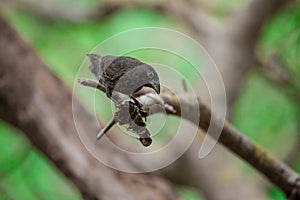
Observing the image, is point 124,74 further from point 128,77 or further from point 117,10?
point 117,10

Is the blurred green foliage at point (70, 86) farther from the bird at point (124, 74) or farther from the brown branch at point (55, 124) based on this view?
the bird at point (124, 74)

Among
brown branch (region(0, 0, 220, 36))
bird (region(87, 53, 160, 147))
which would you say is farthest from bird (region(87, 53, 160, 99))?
brown branch (region(0, 0, 220, 36))

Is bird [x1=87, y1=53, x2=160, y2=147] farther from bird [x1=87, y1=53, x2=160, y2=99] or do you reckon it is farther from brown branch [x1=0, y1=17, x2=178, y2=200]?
brown branch [x1=0, y1=17, x2=178, y2=200]

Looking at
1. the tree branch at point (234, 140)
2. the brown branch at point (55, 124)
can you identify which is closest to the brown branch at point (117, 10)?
the brown branch at point (55, 124)

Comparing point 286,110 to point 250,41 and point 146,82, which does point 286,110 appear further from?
point 146,82

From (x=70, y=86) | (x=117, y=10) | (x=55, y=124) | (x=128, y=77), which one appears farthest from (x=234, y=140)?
(x=117, y=10)

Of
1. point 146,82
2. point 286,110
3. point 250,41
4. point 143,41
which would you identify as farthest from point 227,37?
point 146,82
